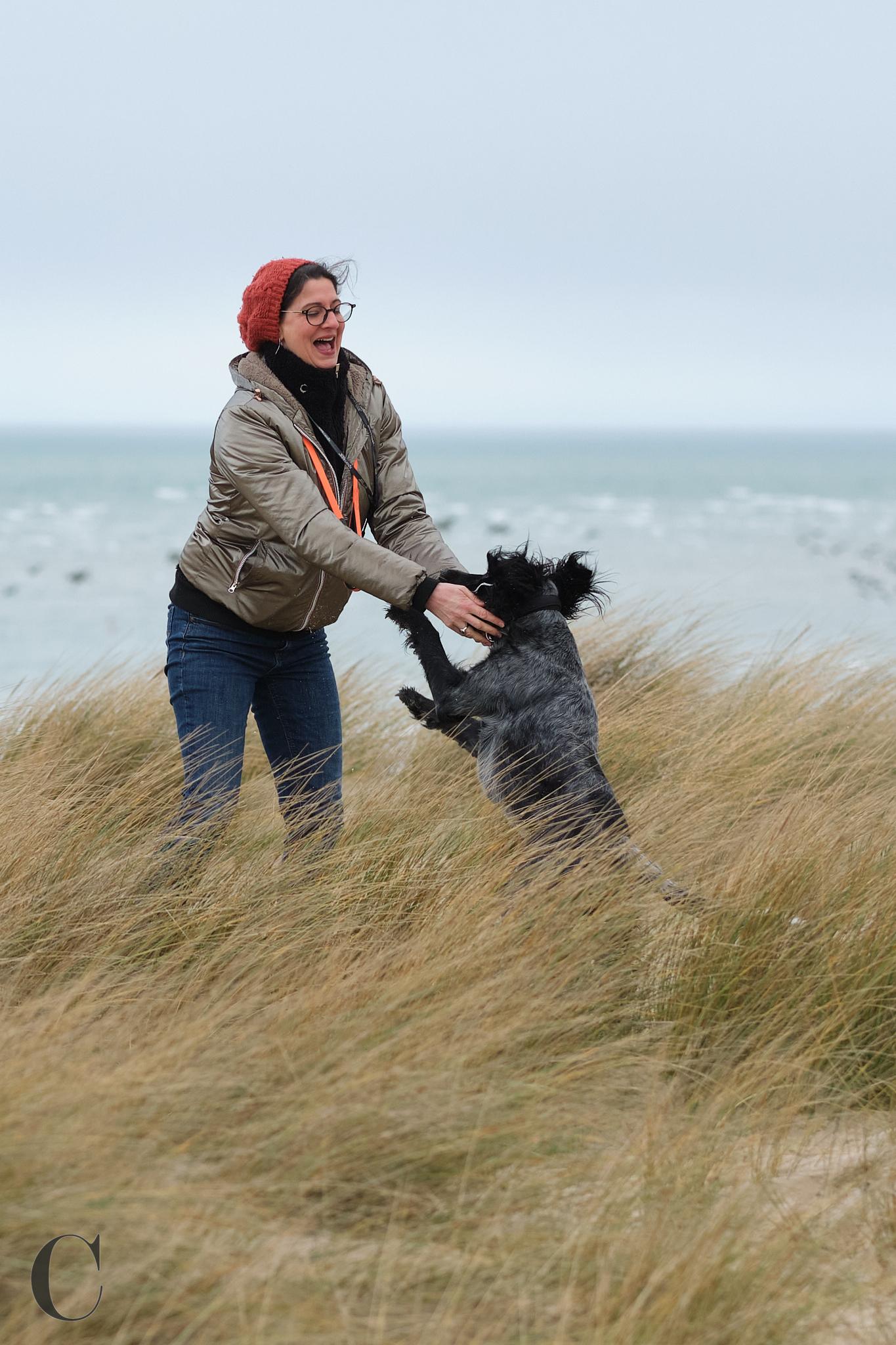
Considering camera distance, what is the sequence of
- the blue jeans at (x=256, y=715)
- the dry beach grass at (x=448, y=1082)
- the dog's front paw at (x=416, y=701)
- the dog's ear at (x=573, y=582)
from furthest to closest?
the blue jeans at (x=256, y=715) < the dog's front paw at (x=416, y=701) < the dog's ear at (x=573, y=582) < the dry beach grass at (x=448, y=1082)

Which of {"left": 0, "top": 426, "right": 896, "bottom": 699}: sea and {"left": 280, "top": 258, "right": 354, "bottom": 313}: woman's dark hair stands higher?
{"left": 280, "top": 258, "right": 354, "bottom": 313}: woman's dark hair

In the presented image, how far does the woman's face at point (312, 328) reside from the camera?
3.41 m

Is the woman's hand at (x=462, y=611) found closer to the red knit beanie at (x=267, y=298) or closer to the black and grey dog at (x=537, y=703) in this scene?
the black and grey dog at (x=537, y=703)

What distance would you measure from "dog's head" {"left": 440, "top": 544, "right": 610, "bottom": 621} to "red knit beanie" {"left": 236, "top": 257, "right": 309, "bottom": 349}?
0.96 m

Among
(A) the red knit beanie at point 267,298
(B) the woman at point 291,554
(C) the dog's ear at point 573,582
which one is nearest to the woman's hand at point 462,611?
(B) the woman at point 291,554

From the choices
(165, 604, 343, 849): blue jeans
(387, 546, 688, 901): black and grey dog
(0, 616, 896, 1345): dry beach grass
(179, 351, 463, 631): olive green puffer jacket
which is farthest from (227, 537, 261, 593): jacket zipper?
(0, 616, 896, 1345): dry beach grass

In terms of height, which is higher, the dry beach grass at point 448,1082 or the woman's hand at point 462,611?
the woman's hand at point 462,611

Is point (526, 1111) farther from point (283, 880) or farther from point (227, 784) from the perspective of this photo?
point (227, 784)

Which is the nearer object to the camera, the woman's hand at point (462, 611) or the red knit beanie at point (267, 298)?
the woman's hand at point (462, 611)

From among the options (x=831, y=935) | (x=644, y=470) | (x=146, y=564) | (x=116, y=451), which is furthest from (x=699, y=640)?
(x=116, y=451)

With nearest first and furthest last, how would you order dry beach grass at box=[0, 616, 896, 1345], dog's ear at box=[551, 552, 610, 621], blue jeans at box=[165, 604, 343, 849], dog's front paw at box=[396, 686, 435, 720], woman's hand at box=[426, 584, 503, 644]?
1. dry beach grass at box=[0, 616, 896, 1345]
2. woman's hand at box=[426, 584, 503, 644]
3. dog's ear at box=[551, 552, 610, 621]
4. dog's front paw at box=[396, 686, 435, 720]
5. blue jeans at box=[165, 604, 343, 849]

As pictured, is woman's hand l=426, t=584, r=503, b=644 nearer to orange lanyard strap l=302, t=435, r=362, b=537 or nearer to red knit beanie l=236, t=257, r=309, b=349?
orange lanyard strap l=302, t=435, r=362, b=537

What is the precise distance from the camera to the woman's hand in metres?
3.14

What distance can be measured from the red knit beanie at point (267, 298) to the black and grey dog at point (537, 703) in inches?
37.8
